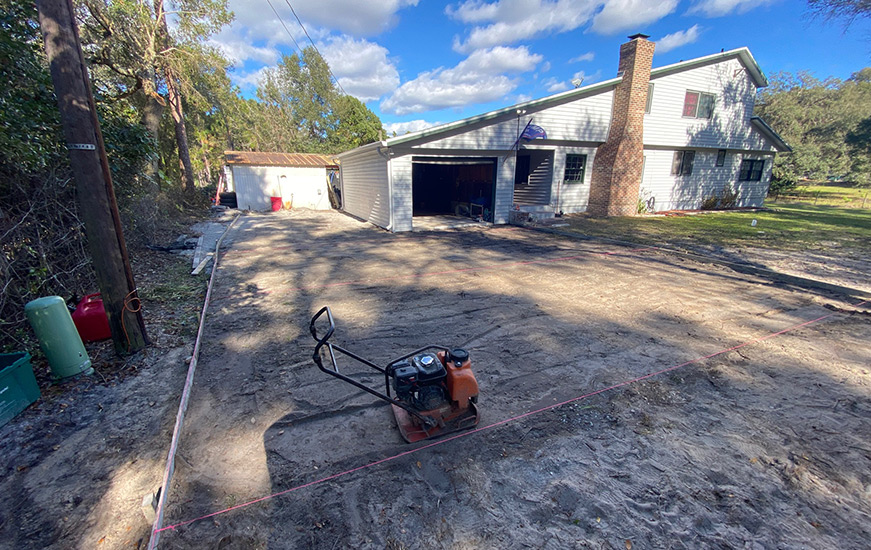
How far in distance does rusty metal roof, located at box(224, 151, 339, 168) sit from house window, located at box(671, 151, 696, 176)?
16.9 metres

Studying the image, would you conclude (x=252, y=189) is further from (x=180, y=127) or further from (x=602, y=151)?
(x=602, y=151)

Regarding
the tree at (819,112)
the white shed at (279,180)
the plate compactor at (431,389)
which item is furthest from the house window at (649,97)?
the tree at (819,112)

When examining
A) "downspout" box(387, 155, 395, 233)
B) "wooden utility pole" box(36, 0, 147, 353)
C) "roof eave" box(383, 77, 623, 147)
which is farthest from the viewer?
"downspout" box(387, 155, 395, 233)

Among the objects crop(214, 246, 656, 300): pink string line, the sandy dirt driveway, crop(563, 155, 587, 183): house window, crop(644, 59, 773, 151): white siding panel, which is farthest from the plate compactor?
crop(644, 59, 773, 151): white siding panel

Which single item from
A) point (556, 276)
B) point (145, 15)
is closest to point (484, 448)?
point (556, 276)

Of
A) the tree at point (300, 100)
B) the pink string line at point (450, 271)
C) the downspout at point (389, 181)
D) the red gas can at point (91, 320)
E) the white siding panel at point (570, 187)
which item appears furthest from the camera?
the tree at point (300, 100)

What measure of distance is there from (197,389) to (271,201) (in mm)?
18918

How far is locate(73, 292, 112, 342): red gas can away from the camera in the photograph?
4004 millimetres

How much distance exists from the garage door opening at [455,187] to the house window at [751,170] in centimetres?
1387

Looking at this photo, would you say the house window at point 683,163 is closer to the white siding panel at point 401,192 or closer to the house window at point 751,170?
the house window at point 751,170

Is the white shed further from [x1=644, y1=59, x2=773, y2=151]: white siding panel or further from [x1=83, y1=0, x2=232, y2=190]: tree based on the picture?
[x1=644, y1=59, x2=773, y2=151]: white siding panel

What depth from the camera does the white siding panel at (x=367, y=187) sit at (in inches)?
498

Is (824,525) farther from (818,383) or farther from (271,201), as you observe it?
(271,201)

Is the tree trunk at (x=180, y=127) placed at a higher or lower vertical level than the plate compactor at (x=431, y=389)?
higher
